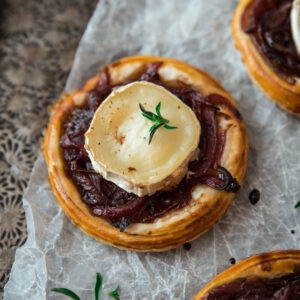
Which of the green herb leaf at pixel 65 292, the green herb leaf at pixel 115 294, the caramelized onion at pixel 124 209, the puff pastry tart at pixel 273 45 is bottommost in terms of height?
the green herb leaf at pixel 65 292

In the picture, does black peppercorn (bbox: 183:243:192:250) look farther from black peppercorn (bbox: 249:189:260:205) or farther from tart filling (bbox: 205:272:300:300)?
black peppercorn (bbox: 249:189:260:205)

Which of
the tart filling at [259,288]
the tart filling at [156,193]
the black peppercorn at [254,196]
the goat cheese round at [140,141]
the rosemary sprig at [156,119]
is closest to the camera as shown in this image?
the tart filling at [259,288]

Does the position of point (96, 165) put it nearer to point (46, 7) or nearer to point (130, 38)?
point (130, 38)

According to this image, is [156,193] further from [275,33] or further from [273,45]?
[275,33]

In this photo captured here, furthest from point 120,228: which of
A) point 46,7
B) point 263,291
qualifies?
point 46,7

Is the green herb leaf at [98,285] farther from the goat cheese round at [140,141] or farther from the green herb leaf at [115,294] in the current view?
the goat cheese round at [140,141]

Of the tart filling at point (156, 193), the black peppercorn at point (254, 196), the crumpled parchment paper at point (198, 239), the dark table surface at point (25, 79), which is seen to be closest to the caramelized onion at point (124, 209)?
the tart filling at point (156, 193)

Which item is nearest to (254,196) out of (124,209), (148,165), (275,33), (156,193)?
(156,193)
